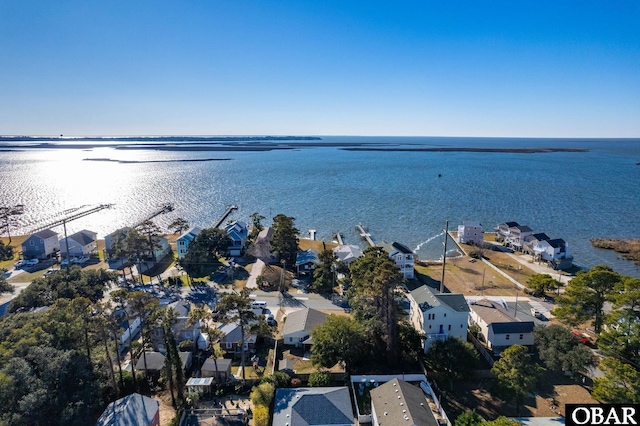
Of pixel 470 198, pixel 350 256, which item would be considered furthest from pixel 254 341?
pixel 470 198

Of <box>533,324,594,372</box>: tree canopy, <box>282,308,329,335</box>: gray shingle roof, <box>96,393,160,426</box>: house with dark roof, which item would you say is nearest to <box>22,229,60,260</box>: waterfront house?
<box>96,393,160,426</box>: house with dark roof

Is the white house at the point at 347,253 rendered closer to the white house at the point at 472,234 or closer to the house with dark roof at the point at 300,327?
the house with dark roof at the point at 300,327

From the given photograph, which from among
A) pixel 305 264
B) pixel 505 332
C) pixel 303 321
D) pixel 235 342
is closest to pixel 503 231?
pixel 505 332

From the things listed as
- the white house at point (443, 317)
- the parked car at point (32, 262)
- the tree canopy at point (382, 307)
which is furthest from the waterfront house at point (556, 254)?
the parked car at point (32, 262)

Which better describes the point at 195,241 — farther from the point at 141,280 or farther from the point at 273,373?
the point at 273,373

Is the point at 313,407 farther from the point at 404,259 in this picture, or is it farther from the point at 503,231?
the point at 503,231

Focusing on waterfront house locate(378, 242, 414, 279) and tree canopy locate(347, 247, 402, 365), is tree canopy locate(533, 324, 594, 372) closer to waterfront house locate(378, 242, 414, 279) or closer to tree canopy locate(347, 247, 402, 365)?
tree canopy locate(347, 247, 402, 365)
